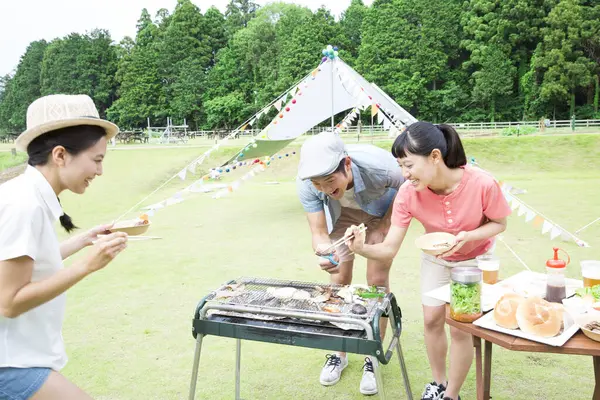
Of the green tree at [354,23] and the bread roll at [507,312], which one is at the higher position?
the green tree at [354,23]

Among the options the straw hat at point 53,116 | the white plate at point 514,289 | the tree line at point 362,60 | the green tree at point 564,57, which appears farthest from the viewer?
the tree line at point 362,60

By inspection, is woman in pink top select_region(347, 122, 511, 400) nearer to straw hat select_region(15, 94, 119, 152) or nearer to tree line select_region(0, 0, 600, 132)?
straw hat select_region(15, 94, 119, 152)

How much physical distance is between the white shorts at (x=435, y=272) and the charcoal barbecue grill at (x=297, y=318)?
0.63ft

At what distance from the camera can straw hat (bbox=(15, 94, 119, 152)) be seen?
134 cm

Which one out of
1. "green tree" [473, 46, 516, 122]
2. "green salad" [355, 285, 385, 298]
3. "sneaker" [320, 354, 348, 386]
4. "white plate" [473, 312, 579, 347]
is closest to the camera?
"white plate" [473, 312, 579, 347]

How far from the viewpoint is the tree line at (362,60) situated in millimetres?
25125

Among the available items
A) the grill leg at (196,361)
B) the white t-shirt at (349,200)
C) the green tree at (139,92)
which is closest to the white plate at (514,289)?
the white t-shirt at (349,200)

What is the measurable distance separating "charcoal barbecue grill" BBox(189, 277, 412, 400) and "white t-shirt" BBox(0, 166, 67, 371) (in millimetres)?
652

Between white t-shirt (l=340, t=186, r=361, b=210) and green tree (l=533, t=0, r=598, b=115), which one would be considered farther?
green tree (l=533, t=0, r=598, b=115)

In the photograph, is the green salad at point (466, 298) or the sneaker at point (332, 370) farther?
the sneaker at point (332, 370)

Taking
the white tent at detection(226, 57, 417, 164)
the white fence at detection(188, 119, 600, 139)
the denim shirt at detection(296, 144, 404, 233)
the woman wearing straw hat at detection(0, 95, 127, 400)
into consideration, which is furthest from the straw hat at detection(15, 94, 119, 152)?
the white fence at detection(188, 119, 600, 139)

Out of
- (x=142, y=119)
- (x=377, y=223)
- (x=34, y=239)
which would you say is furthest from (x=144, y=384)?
(x=142, y=119)

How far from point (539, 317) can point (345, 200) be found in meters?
1.27

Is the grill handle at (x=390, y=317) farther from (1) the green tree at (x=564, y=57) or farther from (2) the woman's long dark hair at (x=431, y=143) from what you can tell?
(1) the green tree at (x=564, y=57)
